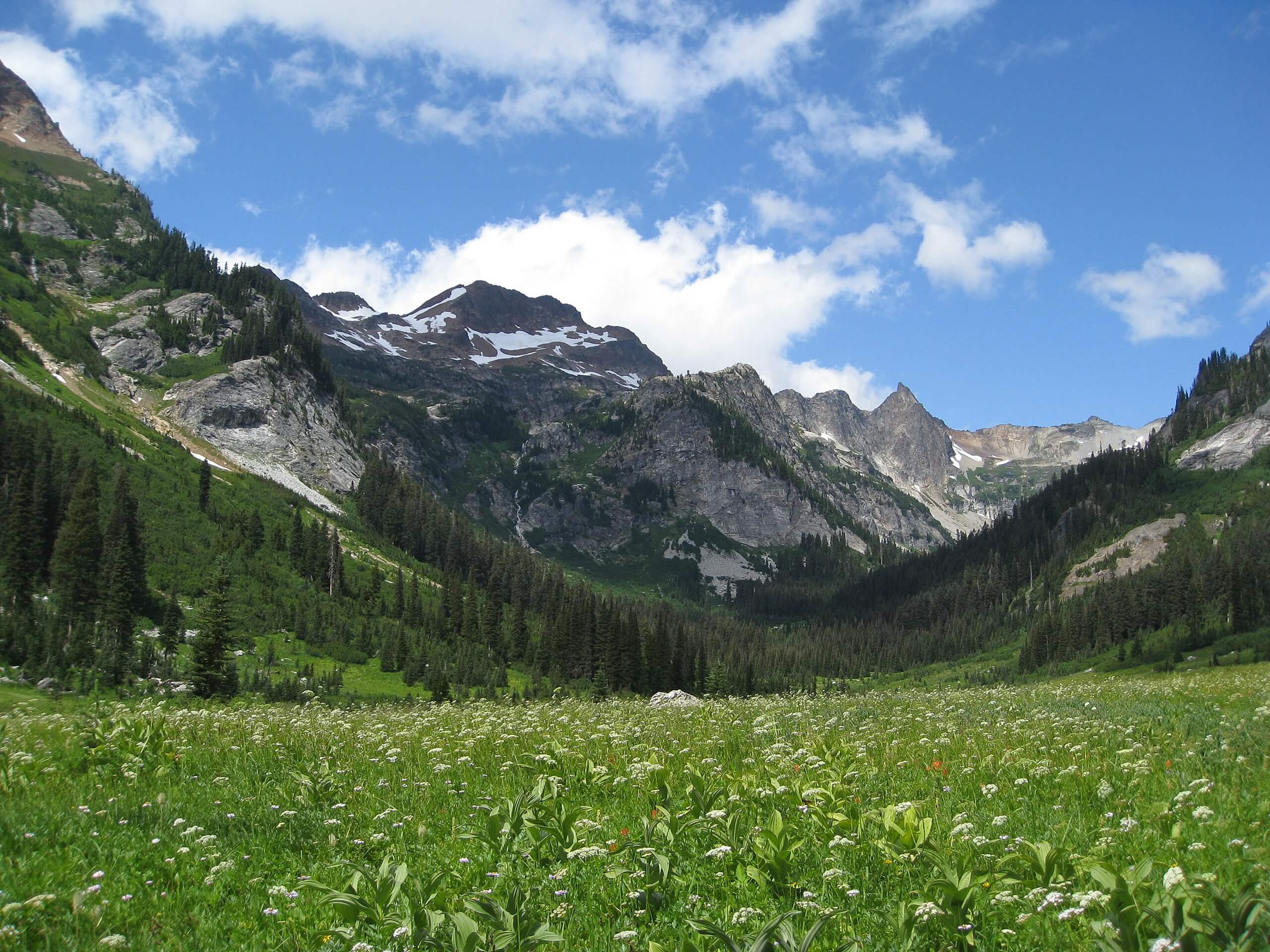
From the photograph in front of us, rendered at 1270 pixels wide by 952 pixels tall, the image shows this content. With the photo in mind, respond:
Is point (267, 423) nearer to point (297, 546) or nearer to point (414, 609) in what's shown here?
point (297, 546)

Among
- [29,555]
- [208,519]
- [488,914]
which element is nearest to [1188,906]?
[488,914]

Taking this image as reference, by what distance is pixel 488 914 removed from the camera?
5215 millimetres

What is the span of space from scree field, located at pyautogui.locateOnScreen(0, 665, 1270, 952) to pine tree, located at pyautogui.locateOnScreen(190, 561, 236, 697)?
1325 inches

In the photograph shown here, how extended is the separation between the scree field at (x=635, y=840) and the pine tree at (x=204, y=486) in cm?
10903

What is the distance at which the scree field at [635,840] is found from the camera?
5.26 m

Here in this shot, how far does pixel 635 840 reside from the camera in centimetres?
793

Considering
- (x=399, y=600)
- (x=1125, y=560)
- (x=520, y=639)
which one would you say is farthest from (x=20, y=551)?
(x=1125, y=560)

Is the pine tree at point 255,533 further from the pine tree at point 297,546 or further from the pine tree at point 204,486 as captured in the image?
the pine tree at point 204,486

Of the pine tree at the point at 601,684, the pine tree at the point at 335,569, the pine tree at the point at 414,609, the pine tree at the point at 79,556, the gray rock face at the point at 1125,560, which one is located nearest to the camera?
the pine tree at the point at 79,556

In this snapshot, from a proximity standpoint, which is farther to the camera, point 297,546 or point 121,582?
point 297,546

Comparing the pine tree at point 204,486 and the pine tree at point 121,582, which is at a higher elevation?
the pine tree at point 204,486

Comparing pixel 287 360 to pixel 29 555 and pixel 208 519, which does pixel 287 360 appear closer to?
pixel 208 519

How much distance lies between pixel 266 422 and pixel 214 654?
143697 mm

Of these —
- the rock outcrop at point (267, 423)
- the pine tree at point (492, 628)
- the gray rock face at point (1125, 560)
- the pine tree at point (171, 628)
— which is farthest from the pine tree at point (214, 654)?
the gray rock face at point (1125, 560)
